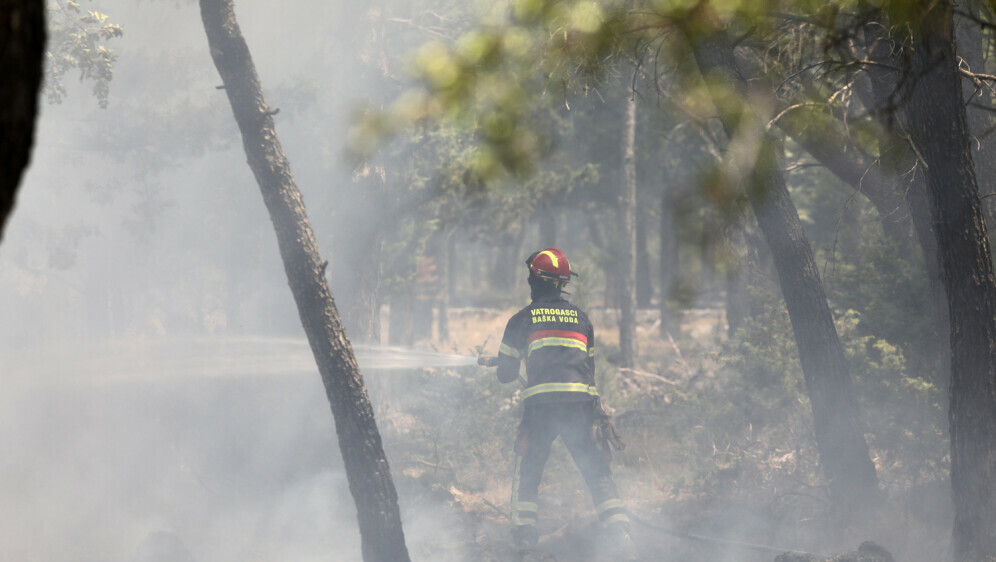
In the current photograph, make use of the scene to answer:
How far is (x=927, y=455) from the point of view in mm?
7629

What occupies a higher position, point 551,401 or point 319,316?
point 319,316

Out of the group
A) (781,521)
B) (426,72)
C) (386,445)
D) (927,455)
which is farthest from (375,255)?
(426,72)

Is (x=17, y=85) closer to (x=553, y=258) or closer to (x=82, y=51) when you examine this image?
(x=553, y=258)

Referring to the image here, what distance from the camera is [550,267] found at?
7.38m

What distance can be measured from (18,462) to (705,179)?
30.2 feet

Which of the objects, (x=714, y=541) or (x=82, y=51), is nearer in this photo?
(x=714, y=541)

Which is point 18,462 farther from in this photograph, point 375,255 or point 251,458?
point 375,255

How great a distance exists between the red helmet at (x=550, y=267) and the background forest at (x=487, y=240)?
4.77 feet

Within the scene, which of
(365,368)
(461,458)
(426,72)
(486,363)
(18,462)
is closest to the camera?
(426,72)

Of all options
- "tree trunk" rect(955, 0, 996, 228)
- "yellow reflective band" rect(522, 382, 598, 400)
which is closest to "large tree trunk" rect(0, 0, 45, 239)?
"yellow reflective band" rect(522, 382, 598, 400)

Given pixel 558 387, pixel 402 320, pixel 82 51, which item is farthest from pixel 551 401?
pixel 402 320

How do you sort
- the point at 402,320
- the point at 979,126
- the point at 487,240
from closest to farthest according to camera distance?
the point at 979,126 < the point at 402,320 < the point at 487,240

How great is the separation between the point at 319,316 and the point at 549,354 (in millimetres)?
2117

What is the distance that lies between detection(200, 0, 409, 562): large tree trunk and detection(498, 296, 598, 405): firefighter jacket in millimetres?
1581
